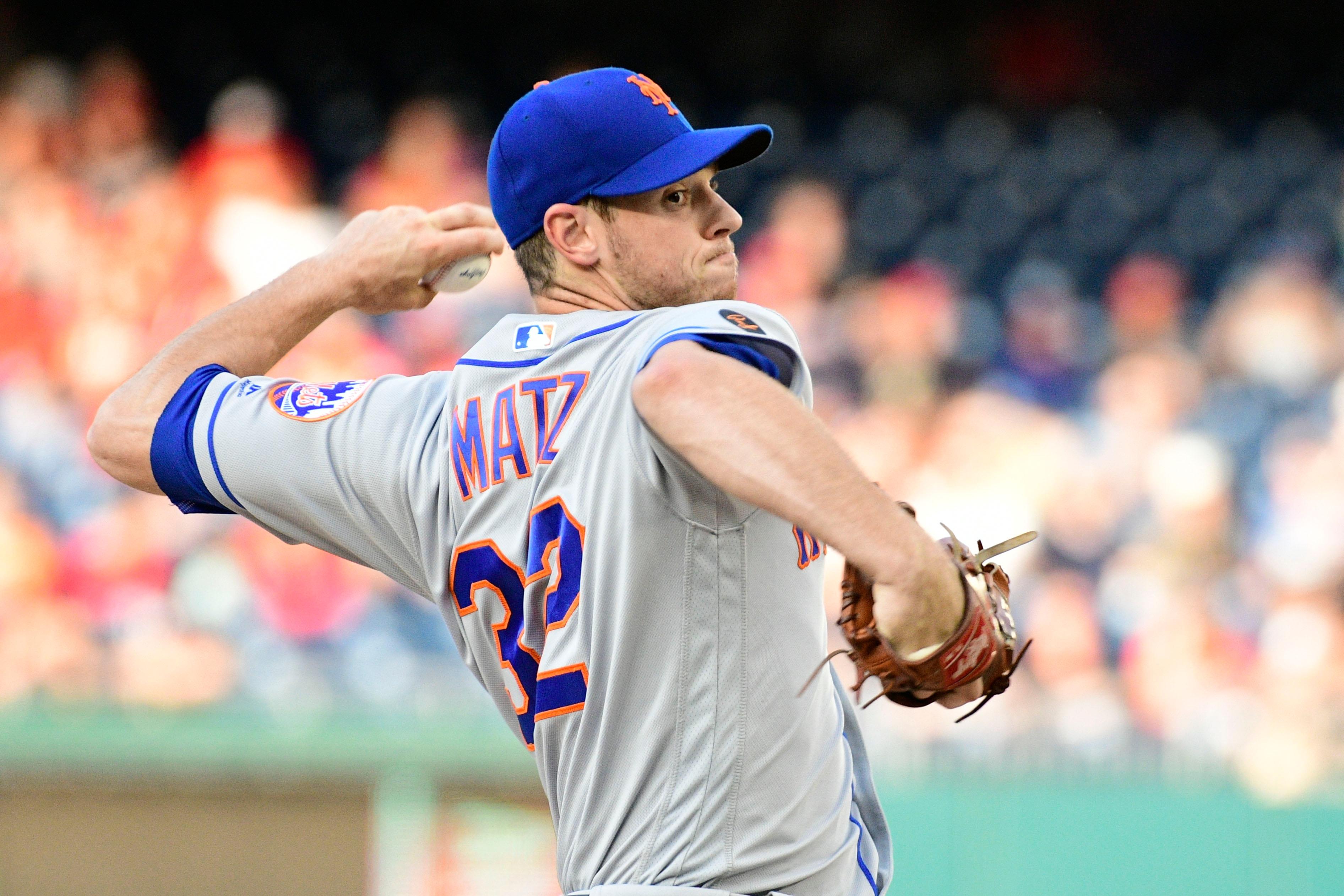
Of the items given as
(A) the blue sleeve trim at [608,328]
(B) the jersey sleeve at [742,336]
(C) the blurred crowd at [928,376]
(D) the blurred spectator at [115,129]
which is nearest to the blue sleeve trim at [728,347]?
(B) the jersey sleeve at [742,336]

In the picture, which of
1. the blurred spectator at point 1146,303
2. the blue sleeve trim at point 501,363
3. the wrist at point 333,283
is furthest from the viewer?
the blurred spectator at point 1146,303

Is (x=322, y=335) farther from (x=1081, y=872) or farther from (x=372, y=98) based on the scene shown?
(x=1081, y=872)

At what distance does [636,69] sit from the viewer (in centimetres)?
777

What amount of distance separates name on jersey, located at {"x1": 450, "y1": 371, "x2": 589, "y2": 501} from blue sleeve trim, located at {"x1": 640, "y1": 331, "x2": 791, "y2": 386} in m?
0.21

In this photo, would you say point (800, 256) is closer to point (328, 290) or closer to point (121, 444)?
point (328, 290)

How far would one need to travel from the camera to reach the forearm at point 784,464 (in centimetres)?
123

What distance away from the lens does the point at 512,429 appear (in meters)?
1.59

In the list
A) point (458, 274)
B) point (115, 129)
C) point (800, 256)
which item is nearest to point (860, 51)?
point (800, 256)

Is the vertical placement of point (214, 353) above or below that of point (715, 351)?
above

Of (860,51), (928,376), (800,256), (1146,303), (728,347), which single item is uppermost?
(860,51)

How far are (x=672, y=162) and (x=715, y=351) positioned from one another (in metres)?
0.44

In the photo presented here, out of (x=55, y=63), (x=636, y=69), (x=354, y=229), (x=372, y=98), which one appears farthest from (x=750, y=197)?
(x=354, y=229)

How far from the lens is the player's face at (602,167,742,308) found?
1710 mm

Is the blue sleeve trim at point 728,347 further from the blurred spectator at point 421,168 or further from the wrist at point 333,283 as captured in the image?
the blurred spectator at point 421,168
